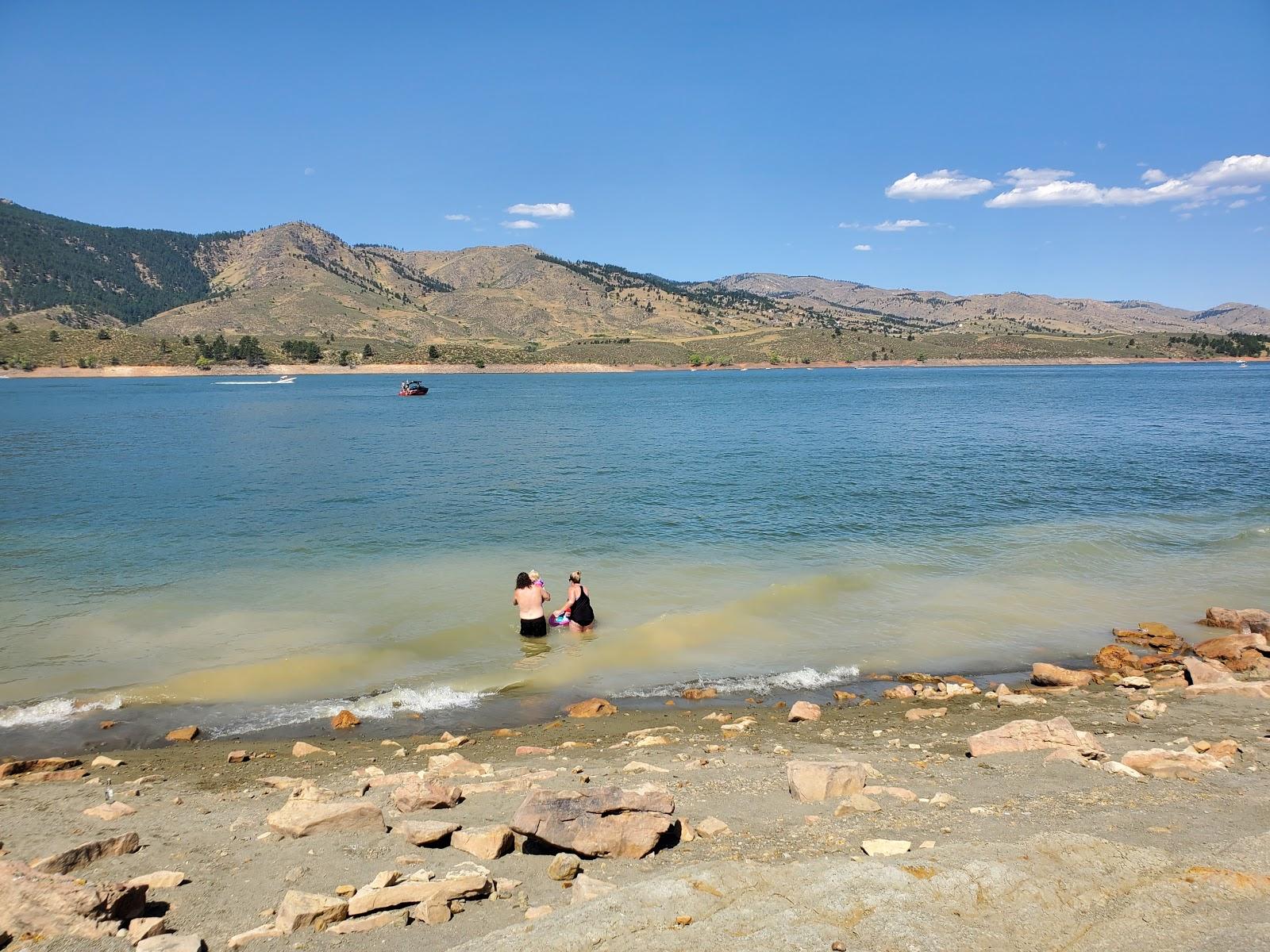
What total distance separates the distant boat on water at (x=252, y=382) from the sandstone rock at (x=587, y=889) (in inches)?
5185

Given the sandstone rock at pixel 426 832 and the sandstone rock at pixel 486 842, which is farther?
the sandstone rock at pixel 426 832

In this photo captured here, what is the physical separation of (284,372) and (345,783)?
6543 inches

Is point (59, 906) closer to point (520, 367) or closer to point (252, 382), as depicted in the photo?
point (252, 382)

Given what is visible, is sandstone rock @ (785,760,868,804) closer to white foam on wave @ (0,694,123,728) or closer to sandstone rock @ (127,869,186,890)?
sandstone rock @ (127,869,186,890)

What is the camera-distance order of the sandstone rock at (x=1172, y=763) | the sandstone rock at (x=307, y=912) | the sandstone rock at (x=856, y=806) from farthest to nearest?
the sandstone rock at (x=1172, y=763), the sandstone rock at (x=856, y=806), the sandstone rock at (x=307, y=912)

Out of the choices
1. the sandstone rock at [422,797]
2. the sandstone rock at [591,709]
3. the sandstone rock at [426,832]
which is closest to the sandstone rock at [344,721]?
the sandstone rock at [591,709]

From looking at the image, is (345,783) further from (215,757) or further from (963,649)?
(963,649)

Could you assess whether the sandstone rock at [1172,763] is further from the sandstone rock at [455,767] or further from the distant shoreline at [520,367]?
the distant shoreline at [520,367]

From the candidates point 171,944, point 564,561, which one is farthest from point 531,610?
point 171,944

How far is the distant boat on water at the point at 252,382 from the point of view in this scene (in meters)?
122

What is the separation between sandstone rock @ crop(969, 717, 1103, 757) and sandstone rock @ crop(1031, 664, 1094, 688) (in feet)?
12.0

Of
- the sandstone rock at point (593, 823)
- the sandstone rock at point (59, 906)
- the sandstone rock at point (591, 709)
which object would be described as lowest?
the sandstone rock at point (591, 709)

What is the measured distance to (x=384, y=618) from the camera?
1537cm

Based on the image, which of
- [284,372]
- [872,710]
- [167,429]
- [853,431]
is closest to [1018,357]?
[853,431]
